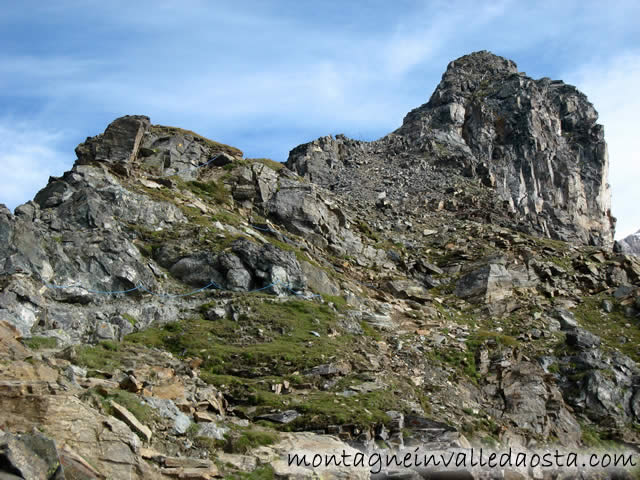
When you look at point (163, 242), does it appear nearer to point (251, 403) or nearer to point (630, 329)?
point (251, 403)

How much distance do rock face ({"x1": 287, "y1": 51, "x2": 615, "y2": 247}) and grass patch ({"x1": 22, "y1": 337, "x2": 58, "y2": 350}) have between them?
1849 inches

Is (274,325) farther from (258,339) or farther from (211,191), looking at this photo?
(211,191)

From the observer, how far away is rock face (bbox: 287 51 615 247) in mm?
72250

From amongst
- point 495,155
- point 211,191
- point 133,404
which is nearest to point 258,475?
point 133,404

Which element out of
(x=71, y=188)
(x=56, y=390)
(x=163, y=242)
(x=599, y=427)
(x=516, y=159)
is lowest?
(x=599, y=427)

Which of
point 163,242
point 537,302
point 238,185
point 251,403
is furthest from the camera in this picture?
point 238,185

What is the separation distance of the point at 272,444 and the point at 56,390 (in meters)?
6.52

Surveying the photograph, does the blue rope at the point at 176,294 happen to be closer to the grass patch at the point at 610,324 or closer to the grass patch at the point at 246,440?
the grass patch at the point at 246,440

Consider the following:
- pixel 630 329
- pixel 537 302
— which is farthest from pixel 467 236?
pixel 630 329

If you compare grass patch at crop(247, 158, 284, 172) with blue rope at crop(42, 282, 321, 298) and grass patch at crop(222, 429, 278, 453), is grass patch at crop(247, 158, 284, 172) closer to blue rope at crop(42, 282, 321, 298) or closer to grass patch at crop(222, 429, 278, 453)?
blue rope at crop(42, 282, 321, 298)

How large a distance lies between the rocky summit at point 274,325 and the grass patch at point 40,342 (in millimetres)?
97

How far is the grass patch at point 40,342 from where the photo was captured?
19981mm

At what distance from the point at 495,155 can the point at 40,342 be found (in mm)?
76118

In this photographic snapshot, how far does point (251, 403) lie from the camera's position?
841 inches
